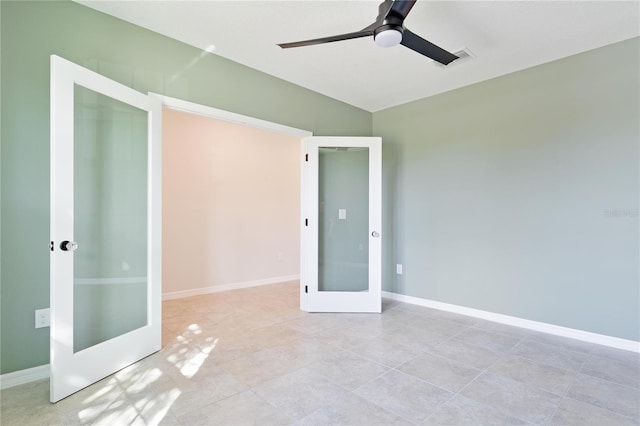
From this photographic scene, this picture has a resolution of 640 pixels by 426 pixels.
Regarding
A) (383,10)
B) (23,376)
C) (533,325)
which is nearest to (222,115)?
(383,10)

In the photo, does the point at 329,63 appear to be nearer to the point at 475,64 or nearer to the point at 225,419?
the point at 475,64

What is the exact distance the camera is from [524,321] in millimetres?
3297

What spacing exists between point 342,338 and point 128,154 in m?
2.44

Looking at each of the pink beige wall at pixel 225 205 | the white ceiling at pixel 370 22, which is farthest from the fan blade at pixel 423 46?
the pink beige wall at pixel 225 205

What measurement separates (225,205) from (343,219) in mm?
2029

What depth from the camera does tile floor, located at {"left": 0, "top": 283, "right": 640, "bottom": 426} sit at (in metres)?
1.82

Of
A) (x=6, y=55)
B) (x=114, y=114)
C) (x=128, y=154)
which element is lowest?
(x=128, y=154)

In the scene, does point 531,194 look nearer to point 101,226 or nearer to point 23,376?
point 101,226

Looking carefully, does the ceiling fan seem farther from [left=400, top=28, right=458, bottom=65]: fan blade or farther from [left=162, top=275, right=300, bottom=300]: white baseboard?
[left=162, top=275, right=300, bottom=300]: white baseboard

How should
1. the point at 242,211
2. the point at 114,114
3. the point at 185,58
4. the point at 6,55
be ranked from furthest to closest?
the point at 242,211, the point at 185,58, the point at 114,114, the point at 6,55

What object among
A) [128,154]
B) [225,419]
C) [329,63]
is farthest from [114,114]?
[225,419]

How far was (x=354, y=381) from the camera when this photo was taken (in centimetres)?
220

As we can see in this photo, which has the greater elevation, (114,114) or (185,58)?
(185,58)

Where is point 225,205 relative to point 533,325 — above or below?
above
